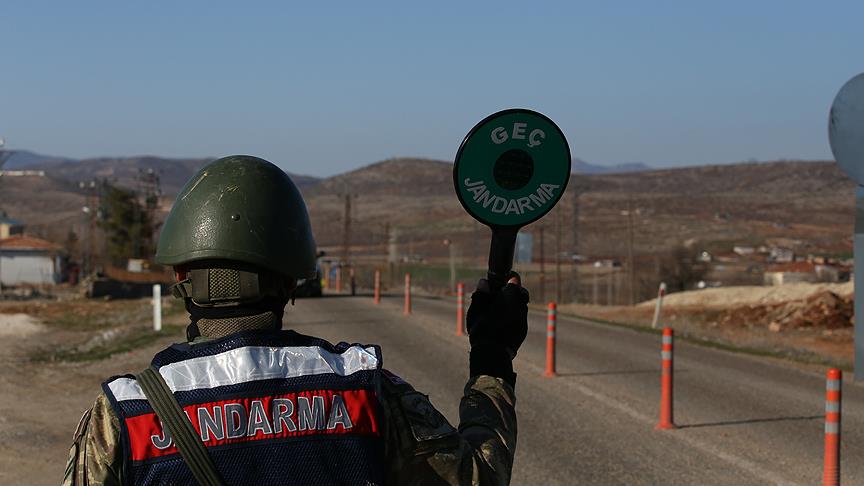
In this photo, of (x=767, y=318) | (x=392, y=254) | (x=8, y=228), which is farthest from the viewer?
(x=8, y=228)

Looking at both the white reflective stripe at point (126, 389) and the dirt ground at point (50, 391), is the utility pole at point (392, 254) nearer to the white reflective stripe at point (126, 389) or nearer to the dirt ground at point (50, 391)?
the dirt ground at point (50, 391)

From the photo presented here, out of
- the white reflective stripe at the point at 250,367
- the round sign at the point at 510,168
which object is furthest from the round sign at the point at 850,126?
the white reflective stripe at the point at 250,367

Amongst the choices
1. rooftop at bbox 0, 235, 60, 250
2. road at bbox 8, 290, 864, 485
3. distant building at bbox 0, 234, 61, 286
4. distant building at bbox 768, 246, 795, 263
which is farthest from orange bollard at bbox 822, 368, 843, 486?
rooftop at bbox 0, 235, 60, 250

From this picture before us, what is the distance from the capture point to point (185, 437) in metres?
2.38

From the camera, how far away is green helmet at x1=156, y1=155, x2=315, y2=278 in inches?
106

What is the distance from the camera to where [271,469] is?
2438mm

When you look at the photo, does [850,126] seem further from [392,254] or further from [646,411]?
[392,254]

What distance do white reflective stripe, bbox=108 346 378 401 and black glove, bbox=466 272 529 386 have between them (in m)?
0.33

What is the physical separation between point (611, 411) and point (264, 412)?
33.2 ft

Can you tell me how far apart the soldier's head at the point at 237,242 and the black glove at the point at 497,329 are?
44 cm

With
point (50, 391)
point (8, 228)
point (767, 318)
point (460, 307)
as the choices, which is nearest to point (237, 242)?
point (50, 391)

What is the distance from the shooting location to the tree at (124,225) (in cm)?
8856

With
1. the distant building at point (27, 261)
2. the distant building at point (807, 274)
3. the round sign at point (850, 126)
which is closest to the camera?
the round sign at point (850, 126)

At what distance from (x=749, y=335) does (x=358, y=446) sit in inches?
1158
